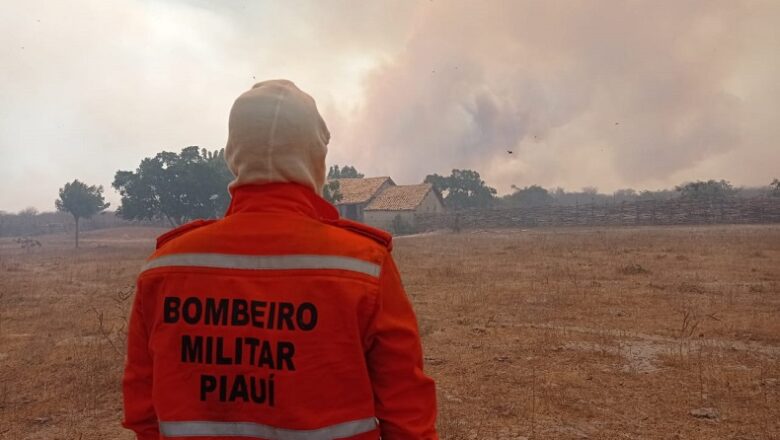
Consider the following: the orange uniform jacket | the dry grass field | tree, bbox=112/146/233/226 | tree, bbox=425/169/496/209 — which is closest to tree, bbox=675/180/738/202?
tree, bbox=425/169/496/209

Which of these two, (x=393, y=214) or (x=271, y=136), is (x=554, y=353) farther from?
(x=393, y=214)

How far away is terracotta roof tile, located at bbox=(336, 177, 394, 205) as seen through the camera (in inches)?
1750

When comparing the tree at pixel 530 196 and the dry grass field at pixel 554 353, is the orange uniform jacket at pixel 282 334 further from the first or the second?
the tree at pixel 530 196

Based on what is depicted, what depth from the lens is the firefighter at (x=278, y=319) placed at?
1.30 meters

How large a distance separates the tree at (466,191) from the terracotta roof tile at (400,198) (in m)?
10.5

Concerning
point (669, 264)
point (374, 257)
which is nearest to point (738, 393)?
point (374, 257)

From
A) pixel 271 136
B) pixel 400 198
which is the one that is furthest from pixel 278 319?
pixel 400 198

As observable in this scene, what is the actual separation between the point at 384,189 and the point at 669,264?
34.1 meters

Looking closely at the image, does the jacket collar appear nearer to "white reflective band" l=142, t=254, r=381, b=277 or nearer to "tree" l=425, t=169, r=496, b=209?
"white reflective band" l=142, t=254, r=381, b=277

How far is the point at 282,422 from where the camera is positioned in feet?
4.27

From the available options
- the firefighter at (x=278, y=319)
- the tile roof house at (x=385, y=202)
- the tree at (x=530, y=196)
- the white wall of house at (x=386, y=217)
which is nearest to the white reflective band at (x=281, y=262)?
the firefighter at (x=278, y=319)

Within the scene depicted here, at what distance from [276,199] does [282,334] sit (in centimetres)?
39

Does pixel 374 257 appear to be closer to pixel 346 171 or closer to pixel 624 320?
pixel 624 320

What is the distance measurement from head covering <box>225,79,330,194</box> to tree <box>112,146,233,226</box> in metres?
34.0
